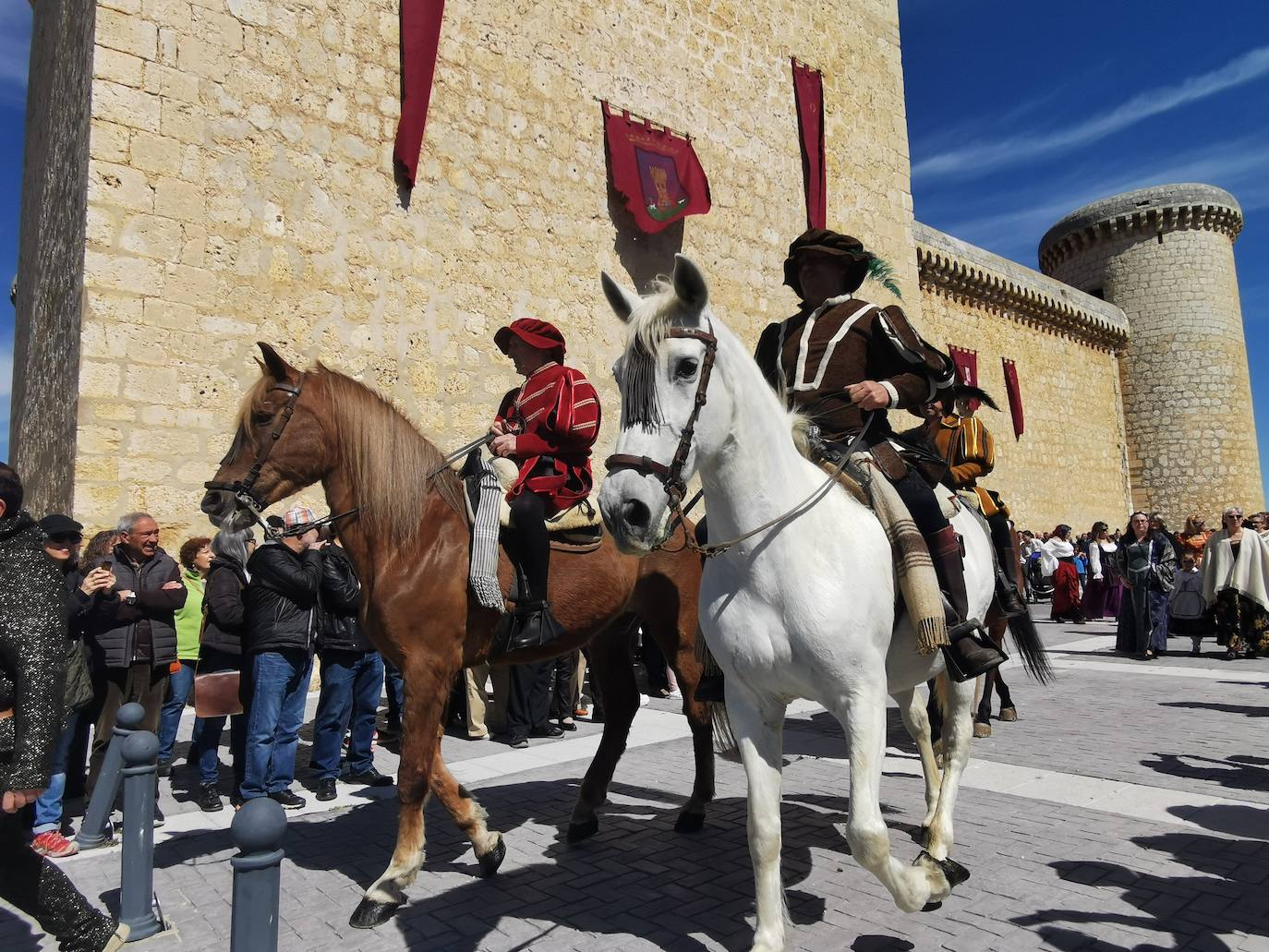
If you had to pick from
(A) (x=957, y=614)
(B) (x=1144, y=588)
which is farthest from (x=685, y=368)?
(B) (x=1144, y=588)

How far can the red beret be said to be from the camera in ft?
14.5

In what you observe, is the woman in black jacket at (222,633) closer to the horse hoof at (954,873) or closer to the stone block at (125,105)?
the horse hoof at (954,873)

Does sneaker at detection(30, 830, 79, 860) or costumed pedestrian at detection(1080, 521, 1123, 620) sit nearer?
sneaker at detection(30, 830, 79, 860)

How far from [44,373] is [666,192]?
856 centimetres

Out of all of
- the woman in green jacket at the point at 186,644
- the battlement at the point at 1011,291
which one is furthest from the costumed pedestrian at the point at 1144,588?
the battlement at the point at 1011,291

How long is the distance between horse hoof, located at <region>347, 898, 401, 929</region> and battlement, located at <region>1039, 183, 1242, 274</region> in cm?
3630

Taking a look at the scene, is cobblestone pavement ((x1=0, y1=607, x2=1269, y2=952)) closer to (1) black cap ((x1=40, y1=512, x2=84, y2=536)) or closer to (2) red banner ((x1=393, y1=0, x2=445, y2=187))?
(1) black cap ((x1=40, y1=512, x2=84, y2=536))

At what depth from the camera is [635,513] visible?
235cm

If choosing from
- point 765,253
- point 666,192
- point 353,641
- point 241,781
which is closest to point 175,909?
point 241,781

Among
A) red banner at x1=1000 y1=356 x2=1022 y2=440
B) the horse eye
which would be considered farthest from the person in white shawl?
red banner at x1=1000 y1=356 x2=1022 y2=440

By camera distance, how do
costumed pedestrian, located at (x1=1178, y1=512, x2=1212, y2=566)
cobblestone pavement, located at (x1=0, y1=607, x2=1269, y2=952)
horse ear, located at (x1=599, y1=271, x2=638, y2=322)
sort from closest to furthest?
1. horse ear, located at (x1=599, y1=271, x2=638, y2=322)
2. cobblestone pavement, located at (x1=0, y1=607, x2=1269, y2=952)
3. costumed pedestrian, located at (x1=1178, y1=512, x2=1212, y2=566)

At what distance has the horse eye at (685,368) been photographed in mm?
2574

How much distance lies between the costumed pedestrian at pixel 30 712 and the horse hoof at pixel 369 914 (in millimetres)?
847

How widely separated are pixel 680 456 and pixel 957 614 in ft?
5.22
